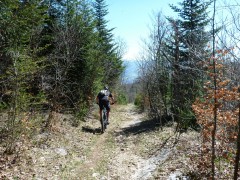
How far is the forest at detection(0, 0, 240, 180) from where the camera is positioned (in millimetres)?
6941

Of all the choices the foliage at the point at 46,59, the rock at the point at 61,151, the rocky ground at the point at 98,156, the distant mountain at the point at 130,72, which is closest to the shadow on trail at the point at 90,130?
the rocky ground at the point at 98,156

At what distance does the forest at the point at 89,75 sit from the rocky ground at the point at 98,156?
1.32 feet

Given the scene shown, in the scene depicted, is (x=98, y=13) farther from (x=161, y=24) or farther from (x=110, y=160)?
(x=110, y=160)

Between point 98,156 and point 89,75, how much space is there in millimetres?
7997

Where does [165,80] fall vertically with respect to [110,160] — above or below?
above

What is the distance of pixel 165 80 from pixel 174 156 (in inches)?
300

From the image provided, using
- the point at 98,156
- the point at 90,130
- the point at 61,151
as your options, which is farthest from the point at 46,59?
the point at 98,156

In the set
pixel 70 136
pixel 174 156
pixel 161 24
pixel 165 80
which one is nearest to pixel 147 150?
pixel 174 156

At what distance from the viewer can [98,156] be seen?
30.0 feet

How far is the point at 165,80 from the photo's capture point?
15.7m

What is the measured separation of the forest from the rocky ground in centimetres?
40

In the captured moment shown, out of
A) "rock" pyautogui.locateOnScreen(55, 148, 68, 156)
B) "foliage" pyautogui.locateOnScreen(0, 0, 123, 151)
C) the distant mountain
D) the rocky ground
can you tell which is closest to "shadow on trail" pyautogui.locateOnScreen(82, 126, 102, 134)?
the rocky ground

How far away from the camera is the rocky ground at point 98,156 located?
7.27 m

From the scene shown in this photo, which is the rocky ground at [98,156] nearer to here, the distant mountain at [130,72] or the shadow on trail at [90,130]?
the shadow on trail at [90,130]
